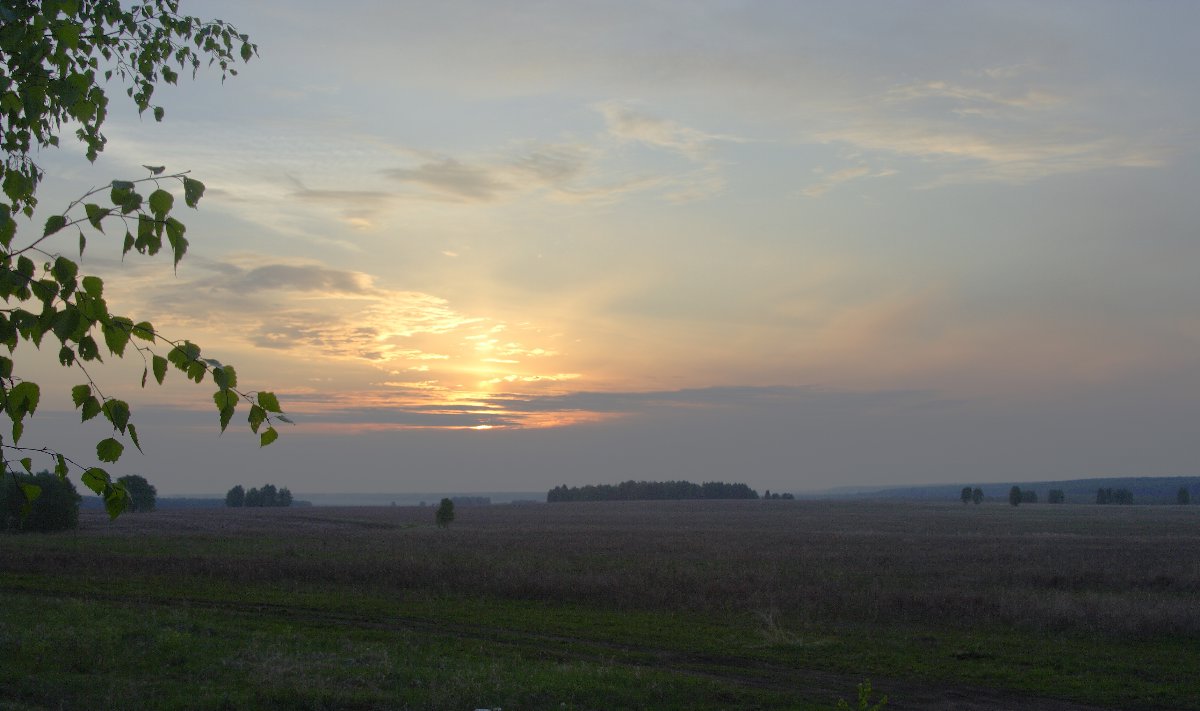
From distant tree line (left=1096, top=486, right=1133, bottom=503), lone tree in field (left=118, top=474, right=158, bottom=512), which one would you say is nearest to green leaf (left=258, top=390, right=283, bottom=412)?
lone tree in field (left=118, top=474, right=158, bottom=512)

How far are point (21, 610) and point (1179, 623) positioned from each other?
2693cm

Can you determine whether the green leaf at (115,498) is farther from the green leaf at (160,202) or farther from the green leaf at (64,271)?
the green leaf at (160,202)

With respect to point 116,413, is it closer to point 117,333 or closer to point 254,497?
point 117,333

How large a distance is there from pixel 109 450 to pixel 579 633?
18.1m

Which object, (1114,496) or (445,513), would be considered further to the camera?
(1114,496)

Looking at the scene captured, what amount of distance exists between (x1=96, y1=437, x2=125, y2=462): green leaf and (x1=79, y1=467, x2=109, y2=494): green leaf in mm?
68

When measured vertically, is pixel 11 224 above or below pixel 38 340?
above

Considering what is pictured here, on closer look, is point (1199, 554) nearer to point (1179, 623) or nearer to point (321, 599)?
point (1179, 623)

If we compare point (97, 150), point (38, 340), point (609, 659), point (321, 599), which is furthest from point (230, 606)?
point (38, 340)

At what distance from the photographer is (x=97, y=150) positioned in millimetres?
6418

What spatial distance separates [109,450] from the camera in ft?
11.3

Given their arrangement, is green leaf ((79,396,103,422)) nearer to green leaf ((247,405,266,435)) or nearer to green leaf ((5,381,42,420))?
green leaf ((5,381,42,420))

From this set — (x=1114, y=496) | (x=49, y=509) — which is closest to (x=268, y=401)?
(x=49, y=509)

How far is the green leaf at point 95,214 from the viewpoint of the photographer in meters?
3.13
